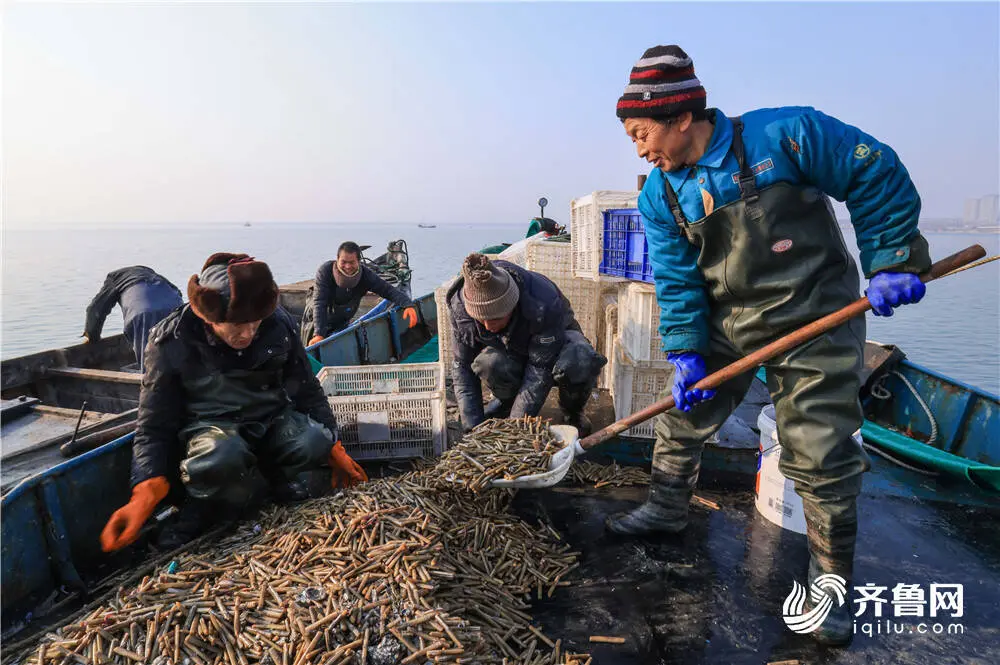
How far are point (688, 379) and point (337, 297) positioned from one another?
6948 millimetres

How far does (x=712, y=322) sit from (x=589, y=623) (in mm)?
2153

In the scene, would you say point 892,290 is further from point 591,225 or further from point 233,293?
point 233,293

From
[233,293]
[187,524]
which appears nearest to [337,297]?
[187,524]

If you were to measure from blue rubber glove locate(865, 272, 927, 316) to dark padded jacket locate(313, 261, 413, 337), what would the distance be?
7.44m

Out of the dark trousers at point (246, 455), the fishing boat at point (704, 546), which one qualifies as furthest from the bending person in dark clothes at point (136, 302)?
the dark trousers at point (246, 455)

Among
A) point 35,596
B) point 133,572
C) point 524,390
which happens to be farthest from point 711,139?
point 35,596

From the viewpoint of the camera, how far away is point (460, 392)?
5410mm

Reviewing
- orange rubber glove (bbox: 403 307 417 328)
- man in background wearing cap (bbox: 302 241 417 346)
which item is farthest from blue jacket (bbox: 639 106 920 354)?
orange rubber glove (bbox: 403 307 417 328)

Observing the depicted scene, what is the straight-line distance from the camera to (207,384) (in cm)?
426

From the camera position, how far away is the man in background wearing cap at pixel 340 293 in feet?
28.8

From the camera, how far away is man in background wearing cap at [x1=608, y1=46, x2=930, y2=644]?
3018mm

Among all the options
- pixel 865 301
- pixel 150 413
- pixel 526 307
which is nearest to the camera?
pixel 865 301

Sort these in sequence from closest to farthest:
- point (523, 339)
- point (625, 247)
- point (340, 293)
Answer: point (523, 339), point (625, 247), point (340, 293)

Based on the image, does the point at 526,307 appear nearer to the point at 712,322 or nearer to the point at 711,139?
the point at 712,322
